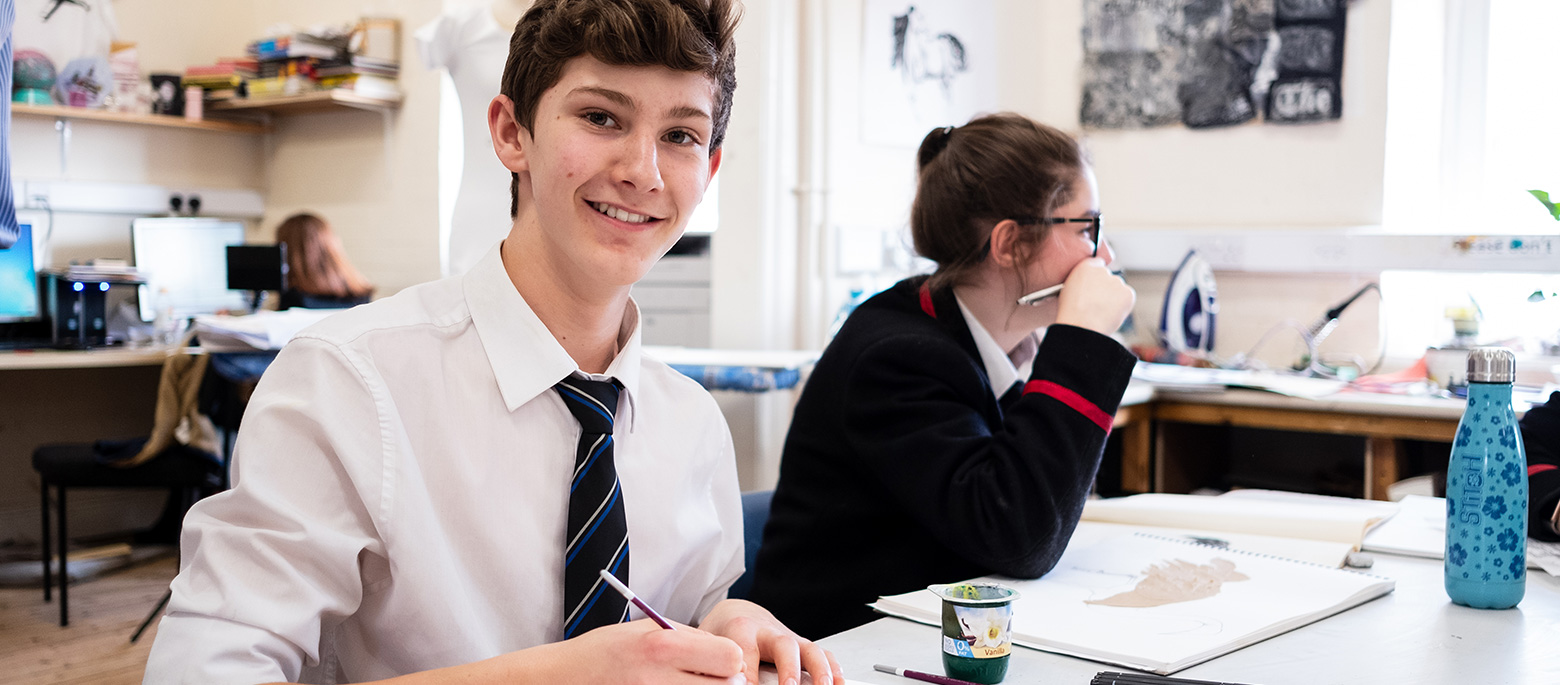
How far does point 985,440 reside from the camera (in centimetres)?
140

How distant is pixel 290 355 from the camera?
0.93m

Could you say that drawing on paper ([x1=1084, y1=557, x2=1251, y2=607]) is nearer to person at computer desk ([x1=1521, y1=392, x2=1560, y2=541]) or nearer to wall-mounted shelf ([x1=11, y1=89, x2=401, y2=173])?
person at computer desk ([x1=1521, y1=392, x2=1560, y2=541])

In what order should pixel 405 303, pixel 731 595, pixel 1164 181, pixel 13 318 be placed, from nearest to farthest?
pixel 405 303 < pixel 731 595 < pixel 1164 181 < pixel 13 318

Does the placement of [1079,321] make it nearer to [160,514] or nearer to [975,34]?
[975,34]

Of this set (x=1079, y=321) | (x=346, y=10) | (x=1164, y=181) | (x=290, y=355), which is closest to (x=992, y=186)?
(x=1079, y=321)

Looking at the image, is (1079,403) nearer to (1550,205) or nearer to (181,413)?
(1550,205)

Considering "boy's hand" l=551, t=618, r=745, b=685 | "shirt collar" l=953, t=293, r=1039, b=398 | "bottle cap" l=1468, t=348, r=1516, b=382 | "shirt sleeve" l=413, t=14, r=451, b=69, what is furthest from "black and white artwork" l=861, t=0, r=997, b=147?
"boy's hand" l=551, t=618, r=745, b=685

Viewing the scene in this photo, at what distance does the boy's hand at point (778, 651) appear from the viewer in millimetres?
943

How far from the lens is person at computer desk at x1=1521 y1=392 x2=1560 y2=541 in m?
1.44

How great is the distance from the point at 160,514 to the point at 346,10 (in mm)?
2184

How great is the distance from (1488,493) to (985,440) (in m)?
0.49

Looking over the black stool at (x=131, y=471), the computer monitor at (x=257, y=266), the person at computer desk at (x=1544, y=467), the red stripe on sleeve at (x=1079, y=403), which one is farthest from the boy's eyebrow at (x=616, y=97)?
the computer monitor at (x=257, y=266)

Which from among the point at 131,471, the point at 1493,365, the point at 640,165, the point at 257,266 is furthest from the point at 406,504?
the point at 257,266

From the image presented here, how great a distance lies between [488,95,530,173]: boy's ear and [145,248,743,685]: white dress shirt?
0.28 ft
